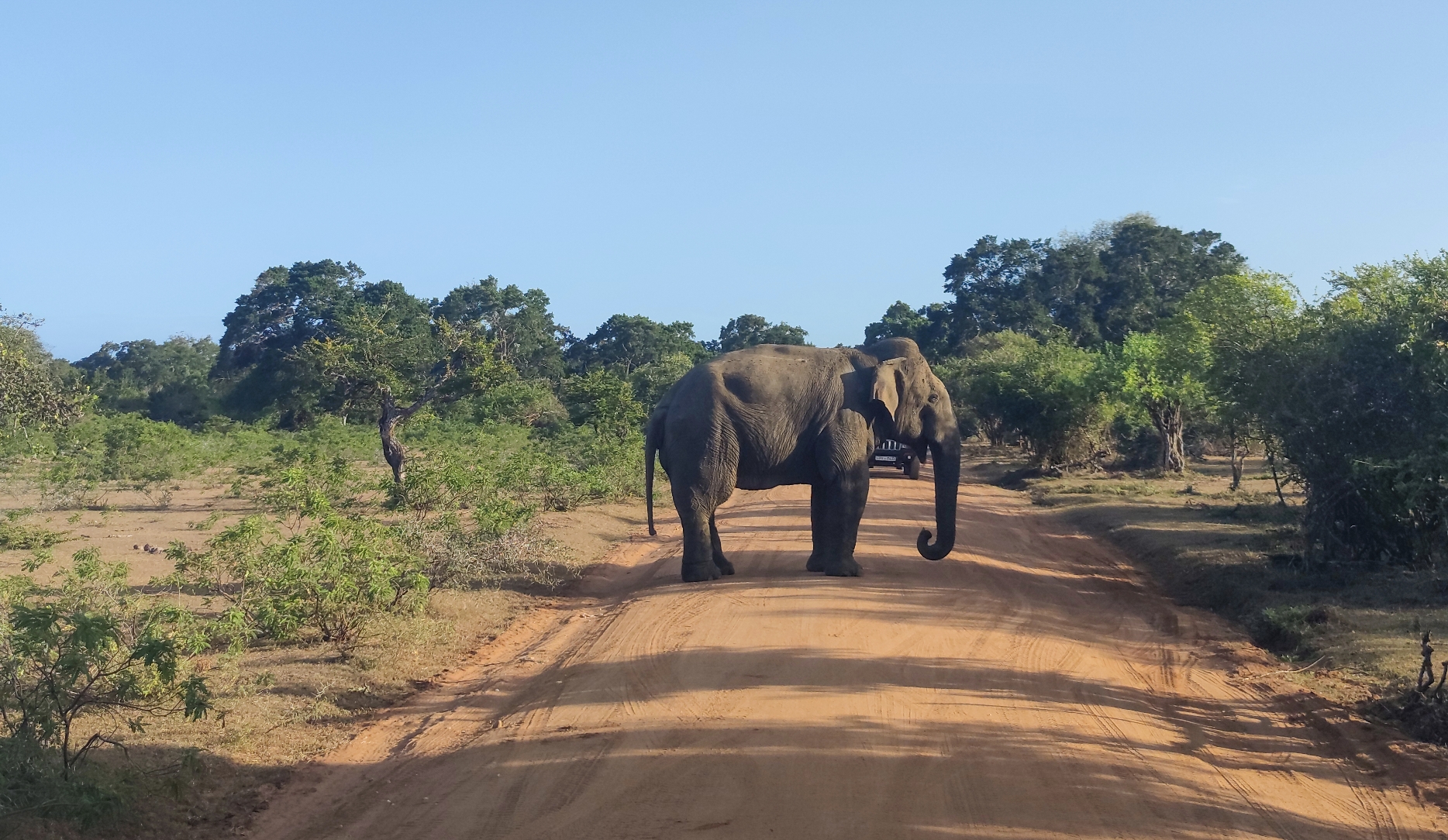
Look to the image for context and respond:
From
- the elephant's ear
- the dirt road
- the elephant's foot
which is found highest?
the elephant's ear

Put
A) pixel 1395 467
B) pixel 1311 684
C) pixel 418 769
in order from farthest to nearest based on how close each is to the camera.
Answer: pixel 1395 467
pixel 1311 684
pixel 418 769

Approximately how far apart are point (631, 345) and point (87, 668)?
5955cm

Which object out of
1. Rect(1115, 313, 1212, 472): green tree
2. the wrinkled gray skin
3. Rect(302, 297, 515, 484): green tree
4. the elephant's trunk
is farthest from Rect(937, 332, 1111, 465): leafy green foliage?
the wrinkled gray skin

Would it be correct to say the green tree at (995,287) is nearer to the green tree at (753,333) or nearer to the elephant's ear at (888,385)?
the green tree at (753,333)

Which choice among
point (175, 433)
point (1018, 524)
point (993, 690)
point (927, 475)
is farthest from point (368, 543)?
point (927, 475)

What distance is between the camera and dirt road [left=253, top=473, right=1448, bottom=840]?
5762 millimetres

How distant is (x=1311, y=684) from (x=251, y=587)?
9.04 metres

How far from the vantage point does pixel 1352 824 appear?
5.79 meters

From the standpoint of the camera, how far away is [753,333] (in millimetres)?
80938

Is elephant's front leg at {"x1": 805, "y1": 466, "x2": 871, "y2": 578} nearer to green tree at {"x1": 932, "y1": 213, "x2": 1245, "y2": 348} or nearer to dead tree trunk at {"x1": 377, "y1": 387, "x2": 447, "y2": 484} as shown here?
dead tree trunk at {"x1": 377, "y1": 387, "x2": 447, "y2": 484}

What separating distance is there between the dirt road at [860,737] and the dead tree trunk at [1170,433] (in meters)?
18.3

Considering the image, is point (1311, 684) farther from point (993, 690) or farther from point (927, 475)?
point (927, 475)

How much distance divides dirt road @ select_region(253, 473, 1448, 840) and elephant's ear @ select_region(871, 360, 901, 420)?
2623 millimetres

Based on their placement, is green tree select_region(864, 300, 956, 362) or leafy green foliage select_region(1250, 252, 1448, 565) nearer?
leafy green foliage select_region(1250, 252, 1448, 565)
